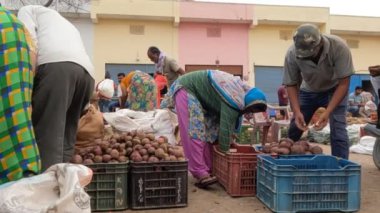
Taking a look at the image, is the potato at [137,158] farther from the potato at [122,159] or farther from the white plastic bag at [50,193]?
the white plastic bag at [50,193]

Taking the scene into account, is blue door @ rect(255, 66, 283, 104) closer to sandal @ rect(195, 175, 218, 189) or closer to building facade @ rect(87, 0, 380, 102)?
building facade @ rect(87, 0, 380, 102)

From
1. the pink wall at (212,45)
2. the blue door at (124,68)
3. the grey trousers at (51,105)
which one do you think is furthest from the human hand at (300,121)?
the pink wall at (212,45)

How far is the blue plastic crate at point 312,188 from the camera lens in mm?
3420

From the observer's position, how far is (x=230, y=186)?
4102 mm

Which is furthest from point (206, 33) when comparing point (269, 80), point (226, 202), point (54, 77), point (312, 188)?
point (54, 77)

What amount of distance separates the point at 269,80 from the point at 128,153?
59.6 feet

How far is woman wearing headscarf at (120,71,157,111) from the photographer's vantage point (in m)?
6.86

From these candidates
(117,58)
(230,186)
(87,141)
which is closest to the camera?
(230,186)

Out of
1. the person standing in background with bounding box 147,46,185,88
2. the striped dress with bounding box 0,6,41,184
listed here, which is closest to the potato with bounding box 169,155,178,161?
the striped dress with bounding box 0,6,41,184

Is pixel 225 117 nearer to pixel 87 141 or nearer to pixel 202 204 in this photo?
pixel 202 204

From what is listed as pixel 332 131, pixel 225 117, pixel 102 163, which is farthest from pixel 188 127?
pixel 332 131

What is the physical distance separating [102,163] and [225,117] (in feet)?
4.58

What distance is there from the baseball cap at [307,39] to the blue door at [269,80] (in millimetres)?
17313

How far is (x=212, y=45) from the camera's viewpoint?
2097cm
